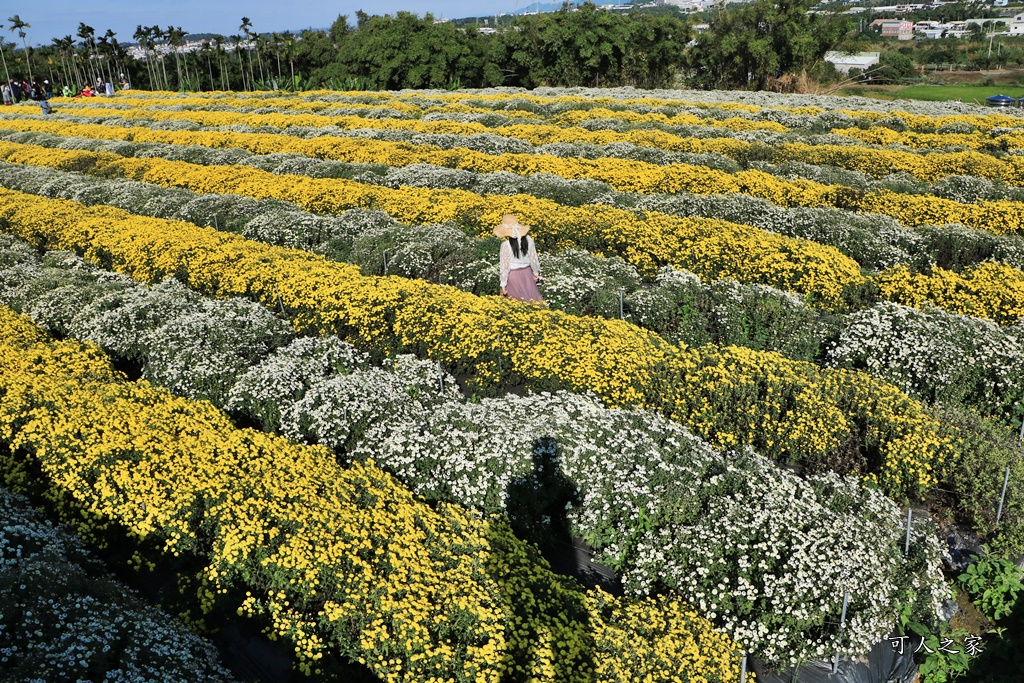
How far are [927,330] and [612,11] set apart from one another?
52.5 meters

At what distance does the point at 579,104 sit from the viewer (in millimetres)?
36688

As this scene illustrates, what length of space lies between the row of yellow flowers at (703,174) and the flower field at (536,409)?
0.12 meters

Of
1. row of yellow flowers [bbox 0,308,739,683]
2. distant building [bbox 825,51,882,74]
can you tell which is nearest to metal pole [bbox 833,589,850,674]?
row of yellow flowers [bbox 0,308,739,683]

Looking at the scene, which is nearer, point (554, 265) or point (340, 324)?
point (340, 324)

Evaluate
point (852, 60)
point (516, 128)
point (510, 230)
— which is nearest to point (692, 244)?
point (510, 230)

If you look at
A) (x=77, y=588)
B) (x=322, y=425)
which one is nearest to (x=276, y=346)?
(x=322, y=425)

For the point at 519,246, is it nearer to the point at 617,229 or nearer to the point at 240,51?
the point at 617,229

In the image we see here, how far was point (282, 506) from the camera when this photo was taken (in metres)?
6.43

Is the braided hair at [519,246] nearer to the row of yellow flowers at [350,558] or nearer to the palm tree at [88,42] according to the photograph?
the row of yellow flowers at [350,558]

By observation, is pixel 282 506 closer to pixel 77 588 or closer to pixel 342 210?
pixel 77 588

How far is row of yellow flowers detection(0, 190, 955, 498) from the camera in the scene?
7.72 m

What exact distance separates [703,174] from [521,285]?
31.9 feet

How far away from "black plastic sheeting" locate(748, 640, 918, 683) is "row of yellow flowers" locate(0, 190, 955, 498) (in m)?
1.96

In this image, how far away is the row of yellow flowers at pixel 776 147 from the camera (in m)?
19.2
